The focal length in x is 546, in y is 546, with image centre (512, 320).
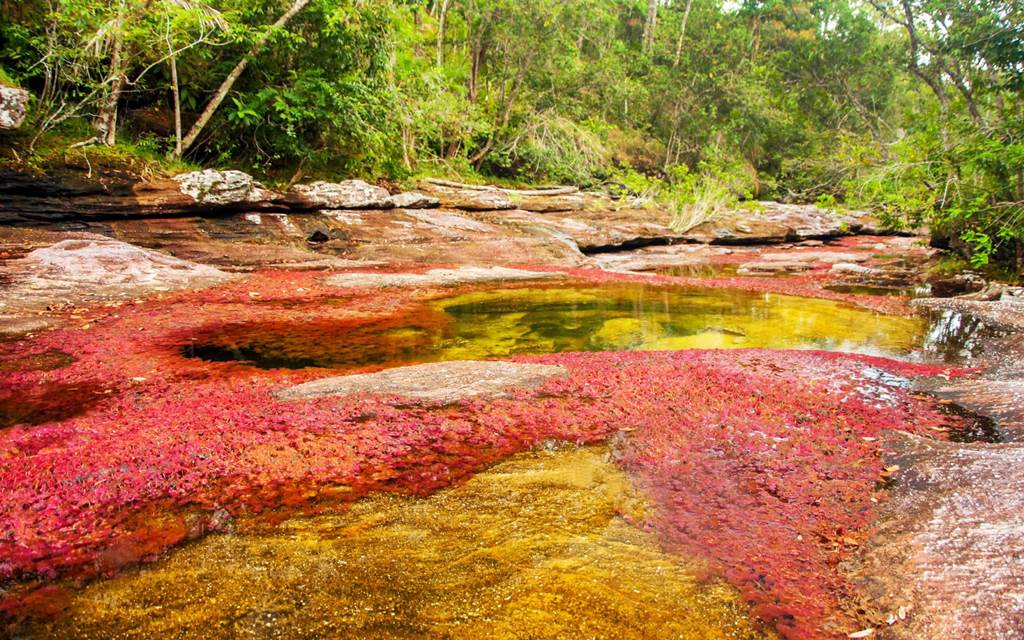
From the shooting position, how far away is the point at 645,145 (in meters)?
37.7

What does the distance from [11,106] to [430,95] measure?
574 inches

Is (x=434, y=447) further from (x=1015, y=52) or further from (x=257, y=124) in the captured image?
(x=1015, y=52)

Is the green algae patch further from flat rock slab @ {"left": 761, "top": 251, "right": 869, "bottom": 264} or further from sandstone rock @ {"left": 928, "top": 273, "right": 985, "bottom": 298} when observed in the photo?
flat rock slab @ {"left": 761, "top": 251, "right": 869, "bottom": 264}

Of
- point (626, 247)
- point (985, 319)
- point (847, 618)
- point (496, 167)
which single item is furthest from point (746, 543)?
point (496, 167)

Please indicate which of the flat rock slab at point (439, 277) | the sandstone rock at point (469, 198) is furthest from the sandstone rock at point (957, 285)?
the sandstone rock at point (469, 198)

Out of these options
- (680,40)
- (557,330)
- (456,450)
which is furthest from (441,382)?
(680,40)

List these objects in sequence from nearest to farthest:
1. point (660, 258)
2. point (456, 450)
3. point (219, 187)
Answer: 1. point (456, 450)
2. point (219, 187)
3. point (660, 258)

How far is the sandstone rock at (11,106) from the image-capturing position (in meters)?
11.1

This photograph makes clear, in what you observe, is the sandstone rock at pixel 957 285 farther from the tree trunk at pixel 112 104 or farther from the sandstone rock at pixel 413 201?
the tree trunk at pixel 112 104

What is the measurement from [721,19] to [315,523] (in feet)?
146

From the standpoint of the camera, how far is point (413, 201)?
20750 mm

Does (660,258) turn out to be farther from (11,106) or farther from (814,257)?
(11,106)

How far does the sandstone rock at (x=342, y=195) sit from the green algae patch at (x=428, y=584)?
16179 mm

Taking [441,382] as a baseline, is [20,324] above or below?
below
